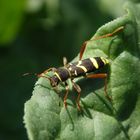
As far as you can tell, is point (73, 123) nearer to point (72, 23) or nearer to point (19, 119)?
point (19, 119)

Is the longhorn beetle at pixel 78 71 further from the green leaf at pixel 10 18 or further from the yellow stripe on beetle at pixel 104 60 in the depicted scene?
the green leaf at pixel 10 18

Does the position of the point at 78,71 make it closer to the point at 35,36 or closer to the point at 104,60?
the point at 104,60

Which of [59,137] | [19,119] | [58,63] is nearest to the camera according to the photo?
[59,137]

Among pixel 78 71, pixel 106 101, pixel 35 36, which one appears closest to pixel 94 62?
pixel 78 71

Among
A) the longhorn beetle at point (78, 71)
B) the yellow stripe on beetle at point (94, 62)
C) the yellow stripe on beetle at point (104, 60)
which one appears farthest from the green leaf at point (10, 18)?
the yellow stripe on beetle at point (104, 60)

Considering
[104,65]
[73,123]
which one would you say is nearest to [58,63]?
[104,65]

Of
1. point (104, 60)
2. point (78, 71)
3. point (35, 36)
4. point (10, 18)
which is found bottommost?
point (104, 60)
